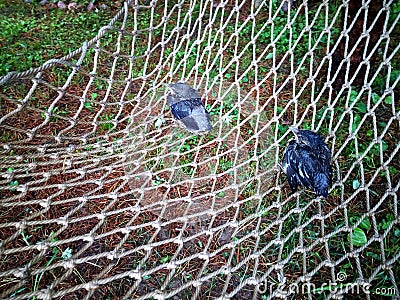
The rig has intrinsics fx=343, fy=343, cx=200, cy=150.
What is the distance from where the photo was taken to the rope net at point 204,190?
0.98m

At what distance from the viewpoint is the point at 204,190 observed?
131 cm

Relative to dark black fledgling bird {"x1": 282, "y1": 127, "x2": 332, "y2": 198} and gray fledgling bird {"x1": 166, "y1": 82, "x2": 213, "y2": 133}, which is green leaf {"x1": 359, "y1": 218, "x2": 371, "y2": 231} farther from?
gray fledgling bird {"x1": 166, "y1": 82, "x2": 213, "y2": 133}

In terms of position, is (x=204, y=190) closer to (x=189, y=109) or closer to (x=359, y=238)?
(x=189, y=109)

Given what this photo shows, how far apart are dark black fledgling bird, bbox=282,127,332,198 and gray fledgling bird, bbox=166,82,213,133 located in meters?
0.34

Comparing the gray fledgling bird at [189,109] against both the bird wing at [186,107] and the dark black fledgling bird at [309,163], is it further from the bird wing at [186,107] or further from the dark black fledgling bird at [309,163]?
the dark black fledgling bird at [309,163]

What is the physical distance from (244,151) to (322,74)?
2.01 ft

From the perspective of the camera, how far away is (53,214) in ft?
4.08

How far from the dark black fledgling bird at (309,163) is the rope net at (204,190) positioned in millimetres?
44

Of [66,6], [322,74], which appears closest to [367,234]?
[322,74]

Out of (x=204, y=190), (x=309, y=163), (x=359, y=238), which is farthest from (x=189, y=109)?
(x=359, y=238)

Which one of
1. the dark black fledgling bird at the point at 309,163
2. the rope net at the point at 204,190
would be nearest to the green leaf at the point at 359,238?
the rope net at the point at 204,190

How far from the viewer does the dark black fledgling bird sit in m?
1.07

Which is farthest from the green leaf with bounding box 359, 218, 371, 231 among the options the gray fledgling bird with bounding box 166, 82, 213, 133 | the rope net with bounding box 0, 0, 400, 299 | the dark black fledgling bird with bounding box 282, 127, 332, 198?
the gray fledgling bird with bounding box 166, 82, 213, 133

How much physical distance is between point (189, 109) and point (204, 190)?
314 mm
